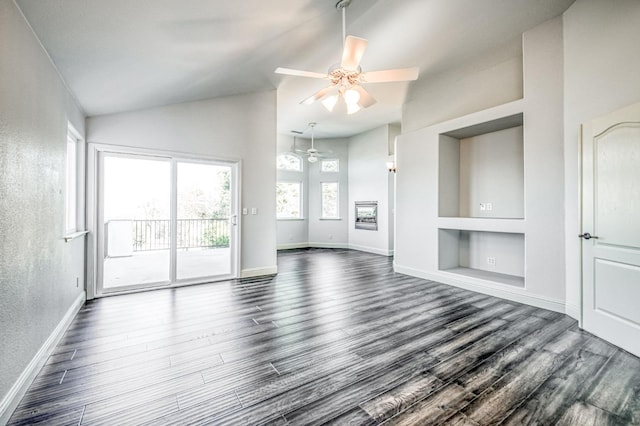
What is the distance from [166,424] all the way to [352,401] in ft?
3.61

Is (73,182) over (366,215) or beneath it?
over

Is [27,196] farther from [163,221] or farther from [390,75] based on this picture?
[390,75]

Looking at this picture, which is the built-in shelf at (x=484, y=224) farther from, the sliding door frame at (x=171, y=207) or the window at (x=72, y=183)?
the window at (x=72, y=183)

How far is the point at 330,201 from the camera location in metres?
9.26

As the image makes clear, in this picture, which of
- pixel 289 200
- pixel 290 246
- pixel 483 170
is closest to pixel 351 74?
pixel 483 170

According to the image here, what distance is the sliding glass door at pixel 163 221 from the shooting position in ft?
13.9

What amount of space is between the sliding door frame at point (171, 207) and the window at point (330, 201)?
14.5 feet

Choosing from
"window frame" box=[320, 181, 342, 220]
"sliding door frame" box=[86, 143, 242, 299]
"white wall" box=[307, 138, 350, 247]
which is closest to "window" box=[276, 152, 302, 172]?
"white wall" box=[307, 138, 350, 247]

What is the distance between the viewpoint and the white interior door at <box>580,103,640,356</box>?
8.06 ft

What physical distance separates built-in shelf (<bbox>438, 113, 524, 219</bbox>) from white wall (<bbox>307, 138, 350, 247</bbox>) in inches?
170

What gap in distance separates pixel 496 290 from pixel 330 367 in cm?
308

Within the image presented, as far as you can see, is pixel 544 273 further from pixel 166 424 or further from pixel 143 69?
pixel 143 69

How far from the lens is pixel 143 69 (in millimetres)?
3068

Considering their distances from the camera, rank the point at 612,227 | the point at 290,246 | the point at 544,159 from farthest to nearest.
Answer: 1. the point at 290,246
2. the point at 544,159
3. the point at 612,227
